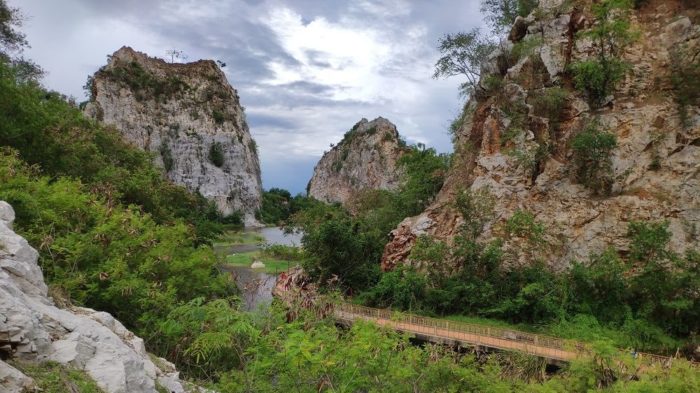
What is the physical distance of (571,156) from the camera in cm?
2623

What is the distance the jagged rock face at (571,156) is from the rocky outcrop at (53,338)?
2021 centimetres

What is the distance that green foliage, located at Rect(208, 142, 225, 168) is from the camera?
81938 millimetres

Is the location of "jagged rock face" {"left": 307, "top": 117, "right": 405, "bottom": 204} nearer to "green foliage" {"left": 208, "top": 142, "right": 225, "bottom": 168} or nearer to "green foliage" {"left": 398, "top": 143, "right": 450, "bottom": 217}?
"green foliage" {"left": 208, "top": 142, "right": 225, "bottom": 168}

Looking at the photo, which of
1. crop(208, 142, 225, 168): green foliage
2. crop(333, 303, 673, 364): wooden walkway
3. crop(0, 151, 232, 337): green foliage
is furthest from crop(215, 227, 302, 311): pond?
crop(208, 142, 225, 168): green foliage

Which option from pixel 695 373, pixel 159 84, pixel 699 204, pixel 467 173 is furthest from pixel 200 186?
pixel 695 373

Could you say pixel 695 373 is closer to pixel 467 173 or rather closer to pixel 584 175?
pixel 584 175

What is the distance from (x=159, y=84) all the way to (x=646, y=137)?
7301 cm

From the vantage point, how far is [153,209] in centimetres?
2517

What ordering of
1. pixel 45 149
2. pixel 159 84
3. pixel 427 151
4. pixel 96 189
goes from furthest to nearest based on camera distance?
pixel 159 84 < pixel 427 151 < pixel 45 149 < pixel 96 189

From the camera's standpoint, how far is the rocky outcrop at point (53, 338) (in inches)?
243

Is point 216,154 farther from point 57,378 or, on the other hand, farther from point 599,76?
point 57,378

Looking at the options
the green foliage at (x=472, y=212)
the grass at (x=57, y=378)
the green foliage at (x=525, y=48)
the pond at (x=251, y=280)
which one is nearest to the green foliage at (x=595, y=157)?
the green foliage at (x=472, y=212)

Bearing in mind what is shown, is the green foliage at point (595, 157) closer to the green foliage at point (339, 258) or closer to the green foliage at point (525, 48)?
the green foliage at point (525, 48)

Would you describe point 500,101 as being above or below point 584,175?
above
